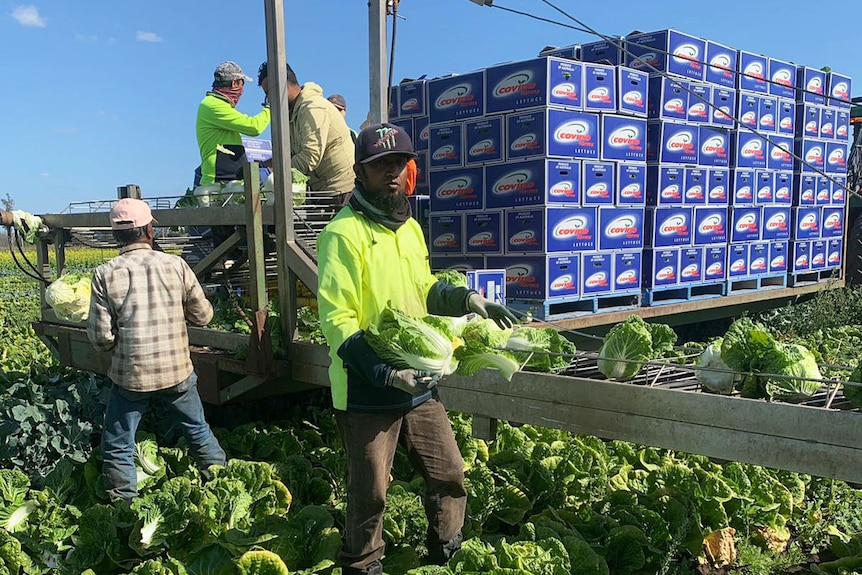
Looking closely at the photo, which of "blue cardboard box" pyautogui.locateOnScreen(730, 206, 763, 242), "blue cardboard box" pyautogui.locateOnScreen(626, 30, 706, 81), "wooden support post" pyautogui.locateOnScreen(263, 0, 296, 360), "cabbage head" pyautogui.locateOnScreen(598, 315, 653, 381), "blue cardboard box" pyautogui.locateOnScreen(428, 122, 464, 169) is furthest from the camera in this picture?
"blue cardboard box" pyautogui.locateOnScreen(730, 206, 763, 242)

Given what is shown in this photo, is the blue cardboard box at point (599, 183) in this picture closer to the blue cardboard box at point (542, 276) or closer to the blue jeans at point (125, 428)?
the blue cardboard box at point (542, 276)

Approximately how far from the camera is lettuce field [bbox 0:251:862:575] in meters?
3.24

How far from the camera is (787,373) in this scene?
2756 millimetres

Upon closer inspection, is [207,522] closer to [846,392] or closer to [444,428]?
[444,428]

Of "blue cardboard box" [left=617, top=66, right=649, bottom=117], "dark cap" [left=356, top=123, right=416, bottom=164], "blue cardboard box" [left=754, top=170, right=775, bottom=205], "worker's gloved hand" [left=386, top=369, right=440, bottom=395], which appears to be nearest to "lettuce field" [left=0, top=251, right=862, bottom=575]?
"worker's gloved hand" [left=386, top=369, right=440, bottom=395]

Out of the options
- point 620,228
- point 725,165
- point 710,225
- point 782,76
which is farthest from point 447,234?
point 782,76

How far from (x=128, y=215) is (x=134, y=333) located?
676 mm

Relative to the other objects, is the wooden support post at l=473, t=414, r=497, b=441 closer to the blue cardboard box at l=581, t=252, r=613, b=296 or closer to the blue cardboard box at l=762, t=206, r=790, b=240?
the blue cardboard box at l=581, t=252, r=613, b=296

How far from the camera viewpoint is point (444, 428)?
304 centimetres

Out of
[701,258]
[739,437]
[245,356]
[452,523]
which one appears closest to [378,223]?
[452,523]

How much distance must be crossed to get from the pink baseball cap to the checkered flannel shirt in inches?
5.1

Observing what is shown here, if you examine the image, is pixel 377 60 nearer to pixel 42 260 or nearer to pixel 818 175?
pixel 42 260

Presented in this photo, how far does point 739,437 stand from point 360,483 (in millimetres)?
1512

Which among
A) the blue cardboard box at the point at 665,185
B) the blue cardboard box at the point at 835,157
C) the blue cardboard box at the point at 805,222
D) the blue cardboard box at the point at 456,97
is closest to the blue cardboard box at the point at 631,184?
the blue cardboard box at the point at 665,185
